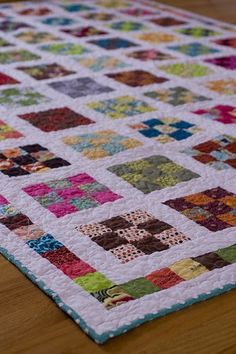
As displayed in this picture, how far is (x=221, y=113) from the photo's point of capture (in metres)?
2.62

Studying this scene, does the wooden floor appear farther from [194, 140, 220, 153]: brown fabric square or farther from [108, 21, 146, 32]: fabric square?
[108, 21, 146, 32]: fabric square

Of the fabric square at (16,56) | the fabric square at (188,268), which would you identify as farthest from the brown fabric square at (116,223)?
the fabric square at (16,56)

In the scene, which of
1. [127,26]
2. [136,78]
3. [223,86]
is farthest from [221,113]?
[127,26]

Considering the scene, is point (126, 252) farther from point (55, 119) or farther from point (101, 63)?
point (101, 63)

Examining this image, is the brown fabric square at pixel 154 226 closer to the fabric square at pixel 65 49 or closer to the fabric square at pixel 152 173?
the fabric square at pixel 152 173

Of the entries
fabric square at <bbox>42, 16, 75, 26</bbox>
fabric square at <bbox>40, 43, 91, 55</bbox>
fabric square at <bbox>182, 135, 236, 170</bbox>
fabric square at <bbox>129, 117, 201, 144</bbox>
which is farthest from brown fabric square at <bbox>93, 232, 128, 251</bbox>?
fabric square at <bbox>42, 16, 75, 26</bbox>

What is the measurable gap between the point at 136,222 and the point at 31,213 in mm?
275

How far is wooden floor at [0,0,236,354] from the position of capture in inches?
56.2

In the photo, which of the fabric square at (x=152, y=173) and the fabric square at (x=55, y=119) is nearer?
the fabric square at (x=152, y=173)

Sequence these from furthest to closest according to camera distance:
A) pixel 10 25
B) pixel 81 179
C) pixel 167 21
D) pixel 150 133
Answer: pixel 167 21, pixel 10 25, pixel 150 133, pixel 81 179

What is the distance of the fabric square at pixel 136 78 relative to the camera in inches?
115

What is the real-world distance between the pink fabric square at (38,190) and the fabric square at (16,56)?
1.17 m

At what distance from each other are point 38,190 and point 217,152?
0.62 meters

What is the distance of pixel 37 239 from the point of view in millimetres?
1777
